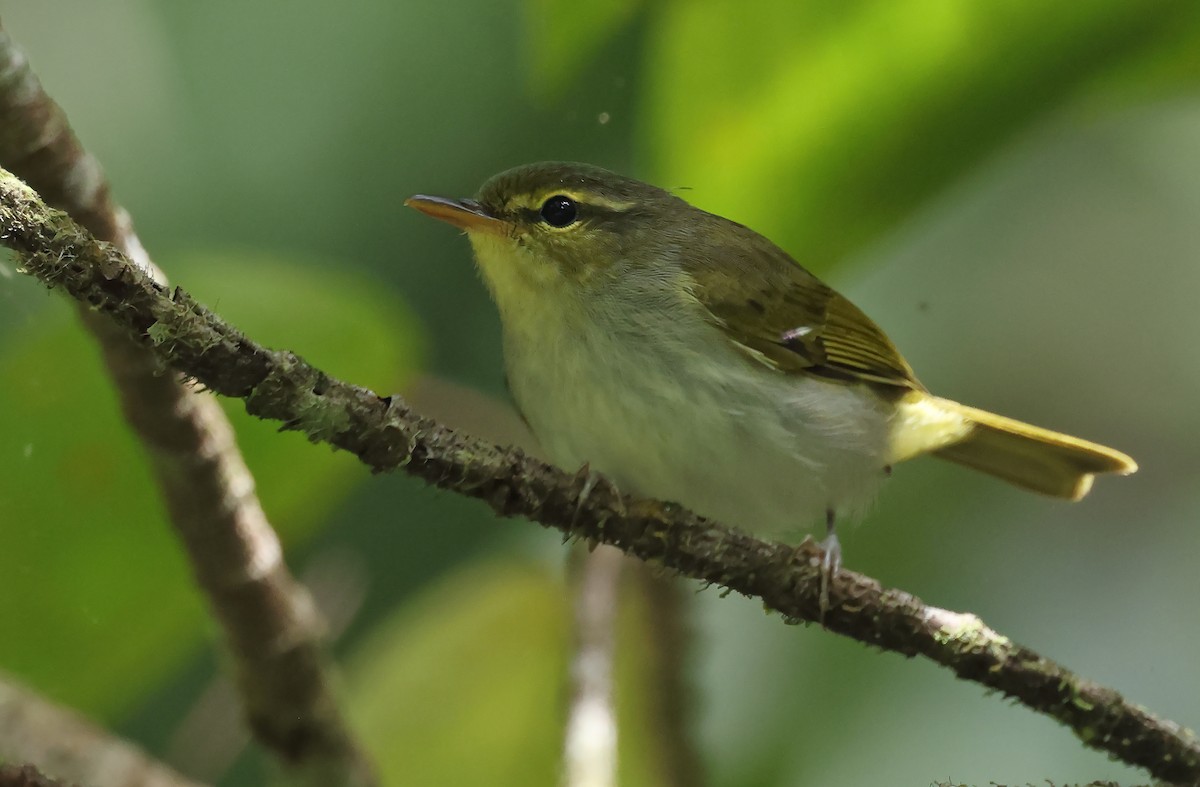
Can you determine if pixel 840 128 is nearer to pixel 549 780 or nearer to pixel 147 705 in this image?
pixel 549 780

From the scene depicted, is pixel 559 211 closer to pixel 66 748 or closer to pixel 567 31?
pixel 567 31

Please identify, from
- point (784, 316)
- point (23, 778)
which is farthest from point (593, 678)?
point (23, 778)

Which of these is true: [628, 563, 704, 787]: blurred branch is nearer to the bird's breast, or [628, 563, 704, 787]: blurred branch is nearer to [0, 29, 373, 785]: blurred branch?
the bird's breast

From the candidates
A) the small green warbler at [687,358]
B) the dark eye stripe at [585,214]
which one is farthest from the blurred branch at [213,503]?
the dark eye stripe at [585,214]

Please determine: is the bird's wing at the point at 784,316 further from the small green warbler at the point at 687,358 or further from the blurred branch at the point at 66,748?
the blurred branch at the point at 66,748

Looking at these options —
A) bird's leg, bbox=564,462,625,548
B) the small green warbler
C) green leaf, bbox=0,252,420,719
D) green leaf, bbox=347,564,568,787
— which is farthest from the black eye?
green leaf, bbox=347,564,568,787
